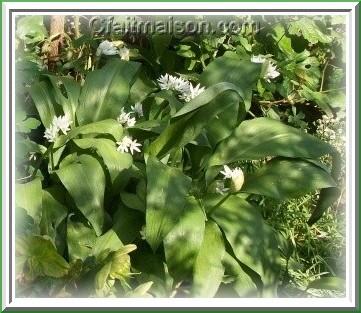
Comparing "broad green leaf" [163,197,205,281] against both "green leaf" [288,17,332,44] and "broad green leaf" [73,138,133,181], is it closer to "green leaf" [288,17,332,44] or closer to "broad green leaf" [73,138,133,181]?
"broad green leaf" [73,138,133,181]

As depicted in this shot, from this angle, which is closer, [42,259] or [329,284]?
[42,259]

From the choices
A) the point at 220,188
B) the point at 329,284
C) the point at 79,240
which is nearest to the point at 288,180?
the point at 220,188

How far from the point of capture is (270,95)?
3.83 metres

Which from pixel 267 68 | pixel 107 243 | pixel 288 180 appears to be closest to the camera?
pixel 107 243

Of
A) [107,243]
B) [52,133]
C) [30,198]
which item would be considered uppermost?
[52,133]

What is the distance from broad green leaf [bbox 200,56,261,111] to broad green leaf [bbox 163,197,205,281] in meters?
0.72

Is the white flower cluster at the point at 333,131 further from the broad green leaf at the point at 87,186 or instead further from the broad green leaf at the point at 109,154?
the broad green leaf at the point at 87,186

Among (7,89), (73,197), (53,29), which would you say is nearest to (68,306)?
(73,197)

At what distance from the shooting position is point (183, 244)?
7.93ft

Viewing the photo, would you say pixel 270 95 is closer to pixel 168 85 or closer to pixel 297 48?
pixel 297 48

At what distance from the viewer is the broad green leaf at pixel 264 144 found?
2781mm

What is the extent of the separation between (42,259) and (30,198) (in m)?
0.41

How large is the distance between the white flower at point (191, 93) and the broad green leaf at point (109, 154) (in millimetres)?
462

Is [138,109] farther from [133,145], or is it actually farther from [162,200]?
[162,200]
